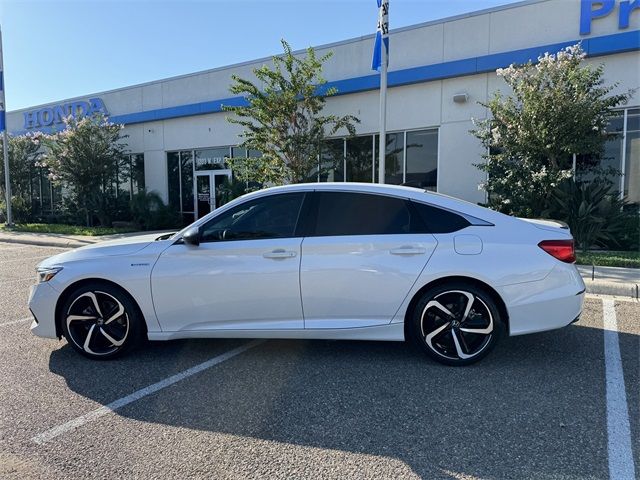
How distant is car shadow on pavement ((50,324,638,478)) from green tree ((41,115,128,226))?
15.2m

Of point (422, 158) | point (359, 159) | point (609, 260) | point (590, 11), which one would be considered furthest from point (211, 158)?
point (609, 260)

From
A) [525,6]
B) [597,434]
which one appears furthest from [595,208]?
[597,434]

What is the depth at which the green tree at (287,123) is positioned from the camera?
12.7 metres

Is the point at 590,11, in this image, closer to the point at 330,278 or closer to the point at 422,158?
the point at 422,158

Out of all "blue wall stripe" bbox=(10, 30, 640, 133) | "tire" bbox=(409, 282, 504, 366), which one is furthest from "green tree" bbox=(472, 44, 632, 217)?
"tire" bbox=(409, 282, 504, 366)

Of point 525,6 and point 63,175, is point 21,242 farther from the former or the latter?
point 525,6

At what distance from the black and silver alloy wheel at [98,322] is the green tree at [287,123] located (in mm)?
9052

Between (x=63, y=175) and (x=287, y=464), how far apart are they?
60.3 ft

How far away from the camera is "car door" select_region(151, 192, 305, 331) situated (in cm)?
408

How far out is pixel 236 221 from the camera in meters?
4.27

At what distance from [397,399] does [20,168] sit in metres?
24.0

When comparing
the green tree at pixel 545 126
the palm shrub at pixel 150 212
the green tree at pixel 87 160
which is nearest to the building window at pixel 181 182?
the palm shrub at pixel 150 212

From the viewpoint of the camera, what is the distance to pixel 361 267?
4.01 meters

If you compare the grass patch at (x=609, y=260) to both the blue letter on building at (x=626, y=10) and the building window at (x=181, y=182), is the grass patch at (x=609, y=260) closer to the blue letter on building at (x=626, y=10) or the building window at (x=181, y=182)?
the blue letter on building at (x=626, y=10)
